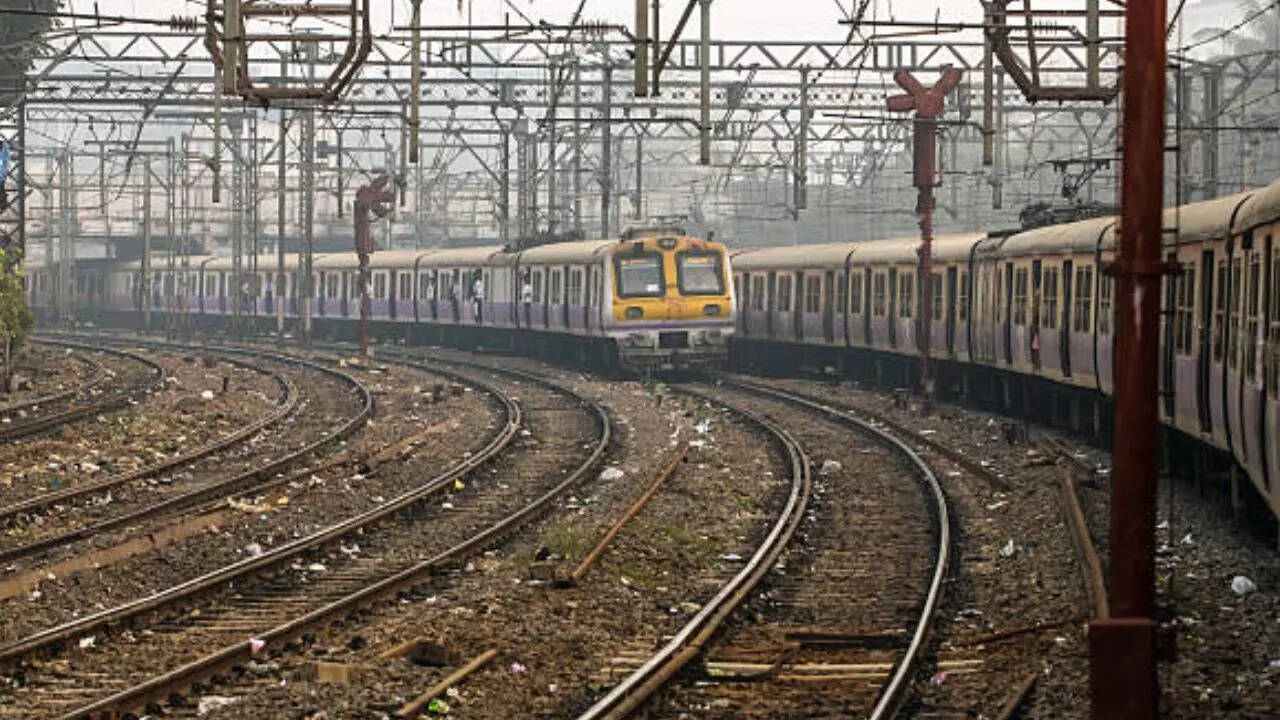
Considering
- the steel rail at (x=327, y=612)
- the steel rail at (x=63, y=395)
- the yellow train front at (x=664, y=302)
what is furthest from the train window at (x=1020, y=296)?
the steel rail at (x=63, y=395)

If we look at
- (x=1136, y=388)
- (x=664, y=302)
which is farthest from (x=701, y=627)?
(x=664, y=302)

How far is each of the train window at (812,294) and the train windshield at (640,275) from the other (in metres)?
3.30

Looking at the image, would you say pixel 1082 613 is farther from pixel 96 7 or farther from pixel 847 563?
pixel 96 7

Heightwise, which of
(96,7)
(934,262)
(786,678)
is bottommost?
(786,678)

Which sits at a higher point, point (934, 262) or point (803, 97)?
point (803, 97)

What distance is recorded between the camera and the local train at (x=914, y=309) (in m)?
14.8

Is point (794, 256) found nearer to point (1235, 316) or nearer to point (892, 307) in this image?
point (892, 307)

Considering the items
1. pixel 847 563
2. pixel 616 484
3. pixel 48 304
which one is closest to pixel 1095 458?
pixel 616 484

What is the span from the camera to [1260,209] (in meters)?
13.4

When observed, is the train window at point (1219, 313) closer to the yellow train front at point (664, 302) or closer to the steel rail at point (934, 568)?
the steel rail at point (934, 568)

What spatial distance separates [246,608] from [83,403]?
18.1 m

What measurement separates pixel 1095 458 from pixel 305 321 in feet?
108

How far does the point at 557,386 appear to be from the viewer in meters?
35.8

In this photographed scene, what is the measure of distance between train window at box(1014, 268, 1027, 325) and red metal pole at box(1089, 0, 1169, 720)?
19875 mm
